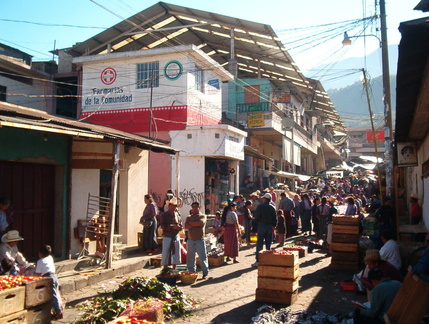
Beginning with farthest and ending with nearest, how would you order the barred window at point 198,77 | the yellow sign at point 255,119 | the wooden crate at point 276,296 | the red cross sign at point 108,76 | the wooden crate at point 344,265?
the yellow sign at point 255,119
the red cross sign at point 108,76
the barred window at point 198,77
the wooden crate at point 344,265
the wooden crate at point 276,296

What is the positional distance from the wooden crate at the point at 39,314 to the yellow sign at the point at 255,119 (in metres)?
23.5

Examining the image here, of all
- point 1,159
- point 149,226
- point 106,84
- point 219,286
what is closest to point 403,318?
point 219,286

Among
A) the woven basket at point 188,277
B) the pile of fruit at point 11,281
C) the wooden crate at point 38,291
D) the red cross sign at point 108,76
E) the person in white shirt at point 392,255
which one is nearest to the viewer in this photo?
the pile of fruit at point 11,281

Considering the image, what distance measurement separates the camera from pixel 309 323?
5879 millimetres

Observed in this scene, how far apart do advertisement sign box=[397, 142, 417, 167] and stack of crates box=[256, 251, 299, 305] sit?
6.17 m

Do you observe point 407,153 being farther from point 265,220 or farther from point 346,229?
point 265,220

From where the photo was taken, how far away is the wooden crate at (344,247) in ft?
34.0

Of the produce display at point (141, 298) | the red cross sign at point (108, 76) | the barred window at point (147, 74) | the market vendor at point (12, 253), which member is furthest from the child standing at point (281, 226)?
the red cross sign at point (108, 76)

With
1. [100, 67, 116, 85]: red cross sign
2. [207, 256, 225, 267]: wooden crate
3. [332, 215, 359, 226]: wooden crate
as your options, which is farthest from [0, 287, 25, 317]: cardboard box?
[100, 67, 116, 85]: red cross sign

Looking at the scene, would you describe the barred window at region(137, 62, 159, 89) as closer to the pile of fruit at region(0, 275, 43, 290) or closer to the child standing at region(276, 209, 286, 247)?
the child standing at region(276, 209, 286, 247)

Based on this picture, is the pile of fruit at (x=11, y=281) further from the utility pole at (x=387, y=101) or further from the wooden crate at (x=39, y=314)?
the utility pole at (x=387, y=101)

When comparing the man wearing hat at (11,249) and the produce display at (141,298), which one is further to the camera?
the man wearing hat at (11,249)

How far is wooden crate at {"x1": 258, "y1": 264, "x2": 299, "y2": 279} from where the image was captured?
7.33 metres

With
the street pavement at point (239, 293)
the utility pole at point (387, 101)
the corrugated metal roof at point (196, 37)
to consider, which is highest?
the corrugated metal roof at point (196, 37)
